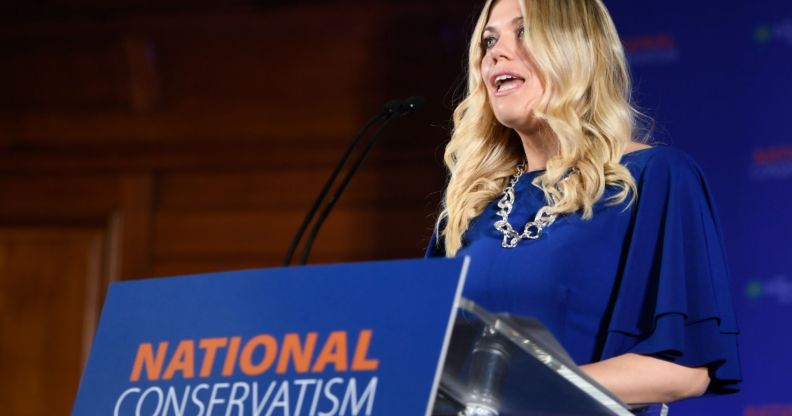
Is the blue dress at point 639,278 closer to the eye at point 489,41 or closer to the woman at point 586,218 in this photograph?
the woman at point 586,218

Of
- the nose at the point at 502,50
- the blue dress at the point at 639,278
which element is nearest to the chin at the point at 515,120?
the nose at the point at 502,50

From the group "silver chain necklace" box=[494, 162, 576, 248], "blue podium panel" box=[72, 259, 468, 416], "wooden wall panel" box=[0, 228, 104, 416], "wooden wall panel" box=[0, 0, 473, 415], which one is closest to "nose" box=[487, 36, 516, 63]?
"silver chain necklace" box=[494, 162, 576, 248]

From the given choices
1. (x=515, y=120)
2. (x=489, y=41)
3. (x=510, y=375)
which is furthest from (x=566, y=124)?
(x=510, y=375)

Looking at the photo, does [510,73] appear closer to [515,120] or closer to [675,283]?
[515,120]

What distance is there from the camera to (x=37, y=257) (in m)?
5.45

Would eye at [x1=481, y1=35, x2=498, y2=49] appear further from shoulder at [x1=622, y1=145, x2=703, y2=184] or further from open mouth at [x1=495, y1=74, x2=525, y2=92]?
shoulder at [x1=622, y1=145, x2=703, y2=184]

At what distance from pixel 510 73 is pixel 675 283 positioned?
52 centimetres

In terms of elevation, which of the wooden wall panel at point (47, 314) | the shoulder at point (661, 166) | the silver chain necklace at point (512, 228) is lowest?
the silver chain necklace at point (512, 228)

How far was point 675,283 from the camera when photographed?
1.86 m

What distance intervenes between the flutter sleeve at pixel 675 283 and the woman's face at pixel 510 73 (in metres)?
0.26

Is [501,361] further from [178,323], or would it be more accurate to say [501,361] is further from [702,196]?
[702,196]

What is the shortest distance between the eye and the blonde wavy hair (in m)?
0.02

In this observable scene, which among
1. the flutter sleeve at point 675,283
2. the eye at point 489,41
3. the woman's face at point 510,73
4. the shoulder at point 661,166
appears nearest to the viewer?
the flutter sleeve at point 675,283

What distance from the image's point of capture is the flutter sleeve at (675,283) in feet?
5.98
